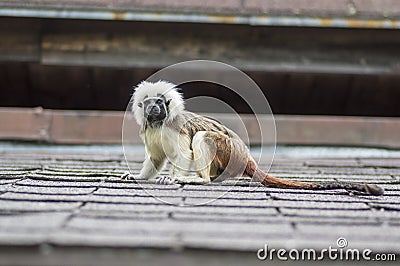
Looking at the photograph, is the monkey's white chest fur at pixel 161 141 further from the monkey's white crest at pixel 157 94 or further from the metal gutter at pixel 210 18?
the metal gutter at pixel 210 18

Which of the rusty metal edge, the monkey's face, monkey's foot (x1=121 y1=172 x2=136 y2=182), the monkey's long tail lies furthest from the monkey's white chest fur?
the rusty metal edge

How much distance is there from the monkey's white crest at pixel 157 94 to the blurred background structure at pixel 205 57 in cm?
104

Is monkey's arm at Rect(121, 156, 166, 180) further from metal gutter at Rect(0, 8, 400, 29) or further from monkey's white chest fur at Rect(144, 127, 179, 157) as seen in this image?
metal gutter at Rect(0, 8, 400, 29)

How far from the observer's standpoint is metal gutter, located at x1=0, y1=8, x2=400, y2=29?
3562 millimetres

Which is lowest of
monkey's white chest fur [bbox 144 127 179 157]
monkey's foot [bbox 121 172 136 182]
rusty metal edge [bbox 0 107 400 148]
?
monkey's foot [bbox 121 172 136 182]

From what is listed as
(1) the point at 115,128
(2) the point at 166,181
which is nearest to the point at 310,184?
(2) the point at 166,181

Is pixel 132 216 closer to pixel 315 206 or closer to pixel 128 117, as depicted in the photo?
pixel 315 206

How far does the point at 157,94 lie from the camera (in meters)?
2.63

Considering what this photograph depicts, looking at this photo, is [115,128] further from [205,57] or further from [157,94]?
[157,94]

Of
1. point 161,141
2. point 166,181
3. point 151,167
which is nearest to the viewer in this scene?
point 166,181

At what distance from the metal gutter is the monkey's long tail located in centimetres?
128

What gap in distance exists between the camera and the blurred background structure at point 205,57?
358 cm

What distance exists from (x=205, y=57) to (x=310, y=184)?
1.71 m

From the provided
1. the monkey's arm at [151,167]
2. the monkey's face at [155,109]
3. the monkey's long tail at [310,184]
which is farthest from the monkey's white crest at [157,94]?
the monkey's long tail at [310,184]
